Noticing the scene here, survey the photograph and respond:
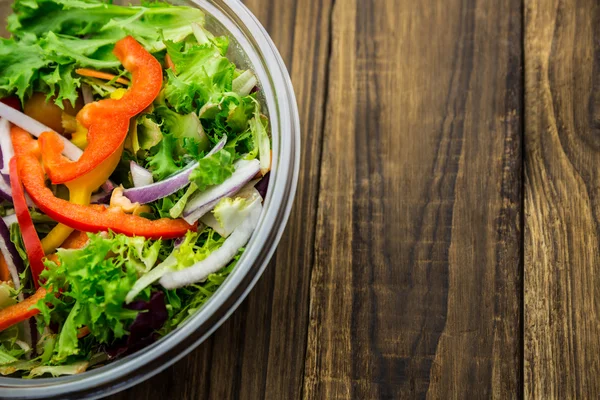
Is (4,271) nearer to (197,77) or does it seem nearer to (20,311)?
(20,311)

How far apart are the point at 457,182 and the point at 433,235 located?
0.15 meters

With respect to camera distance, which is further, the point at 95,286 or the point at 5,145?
the point at 5,145

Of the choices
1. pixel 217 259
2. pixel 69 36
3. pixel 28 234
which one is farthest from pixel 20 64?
pixel 217 259

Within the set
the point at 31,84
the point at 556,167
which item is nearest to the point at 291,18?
the point at 31,84

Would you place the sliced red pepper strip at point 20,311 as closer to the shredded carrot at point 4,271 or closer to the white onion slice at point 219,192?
the shredded carrot at point 4,271

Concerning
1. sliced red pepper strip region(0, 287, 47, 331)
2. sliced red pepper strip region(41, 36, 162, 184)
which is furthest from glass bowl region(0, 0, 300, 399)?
sliced red pepper strip region(41, 36, 162, 184)

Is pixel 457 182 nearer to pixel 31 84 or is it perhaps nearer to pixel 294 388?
pixel 294 388

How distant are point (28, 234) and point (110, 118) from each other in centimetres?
31

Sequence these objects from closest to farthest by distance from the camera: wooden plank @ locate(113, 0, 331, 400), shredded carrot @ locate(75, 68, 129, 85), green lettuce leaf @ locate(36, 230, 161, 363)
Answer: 1. green lettuce leaf @ locate(36, 230, 161, 363)
2. shredded carrot @ locate(75, 68, 129, 85)
3. wooden plank @ locate(113, 0, 331, 400)

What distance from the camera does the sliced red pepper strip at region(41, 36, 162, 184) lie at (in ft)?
4.31

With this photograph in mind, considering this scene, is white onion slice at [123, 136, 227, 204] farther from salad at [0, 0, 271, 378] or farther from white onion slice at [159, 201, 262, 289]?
white onion slice at [159, 201, 262, 289]

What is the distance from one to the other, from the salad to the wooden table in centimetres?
28

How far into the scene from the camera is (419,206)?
152 centimetres

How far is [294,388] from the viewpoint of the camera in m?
1.48
